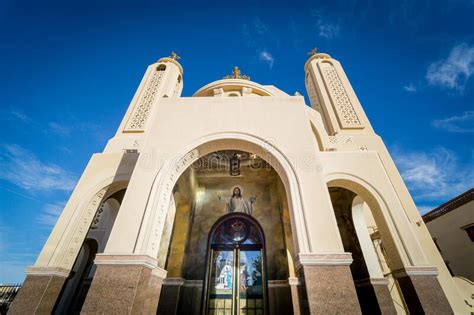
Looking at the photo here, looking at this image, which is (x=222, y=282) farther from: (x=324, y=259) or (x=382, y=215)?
(x=382, y=215)

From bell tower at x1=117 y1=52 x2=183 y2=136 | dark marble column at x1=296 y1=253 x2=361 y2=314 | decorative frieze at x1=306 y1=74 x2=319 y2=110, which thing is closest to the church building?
dark marble column at x1=296 y1=253 x2=361 y2=314

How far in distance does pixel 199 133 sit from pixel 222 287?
5078mm

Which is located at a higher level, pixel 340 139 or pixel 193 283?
pixel 340 139

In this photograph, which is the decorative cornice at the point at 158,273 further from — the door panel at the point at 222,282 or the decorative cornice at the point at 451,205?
the decorative cornice at the point at 451,205

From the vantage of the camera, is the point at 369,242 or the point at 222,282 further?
the point at 222,282

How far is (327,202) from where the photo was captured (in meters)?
3.92

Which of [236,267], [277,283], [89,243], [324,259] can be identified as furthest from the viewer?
[89,243]

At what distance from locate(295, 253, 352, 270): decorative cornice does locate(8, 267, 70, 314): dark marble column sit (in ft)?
17.7

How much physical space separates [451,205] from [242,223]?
12.8m

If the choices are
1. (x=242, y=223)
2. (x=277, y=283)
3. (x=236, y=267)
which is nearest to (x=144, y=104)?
(x=242, y=223)

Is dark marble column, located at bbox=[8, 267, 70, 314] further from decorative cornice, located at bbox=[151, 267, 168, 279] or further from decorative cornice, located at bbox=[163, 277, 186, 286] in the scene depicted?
decorative cornice, located at bbox=[163, 277, 186, 286]

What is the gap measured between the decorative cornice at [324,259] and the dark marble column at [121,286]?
2737 millimetres

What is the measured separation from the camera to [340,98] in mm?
9336

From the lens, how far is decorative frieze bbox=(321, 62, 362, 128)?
8372mm
